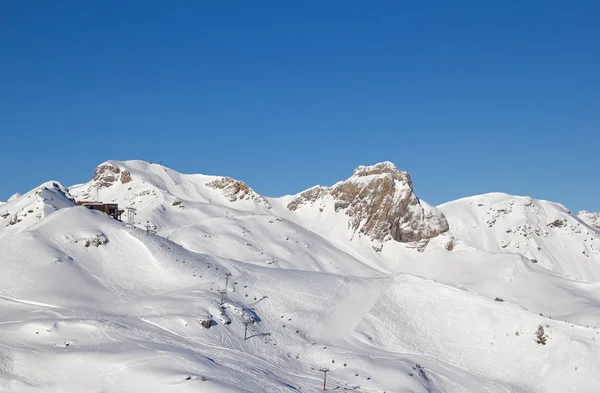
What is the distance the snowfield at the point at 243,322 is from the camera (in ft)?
144

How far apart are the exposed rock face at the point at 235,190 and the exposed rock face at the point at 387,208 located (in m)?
23.9

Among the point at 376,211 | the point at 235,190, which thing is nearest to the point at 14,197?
the point at 235,190

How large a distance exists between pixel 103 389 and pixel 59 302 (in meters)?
20.6

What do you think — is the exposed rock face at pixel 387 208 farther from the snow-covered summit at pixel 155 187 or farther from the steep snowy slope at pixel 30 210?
the steep snowy slope at pixel 30 210

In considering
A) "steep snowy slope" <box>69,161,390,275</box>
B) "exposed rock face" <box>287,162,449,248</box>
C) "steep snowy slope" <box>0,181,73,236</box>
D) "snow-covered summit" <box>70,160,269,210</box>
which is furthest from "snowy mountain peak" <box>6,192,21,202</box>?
"exposed rock face" <box>287,162,449,248</box>

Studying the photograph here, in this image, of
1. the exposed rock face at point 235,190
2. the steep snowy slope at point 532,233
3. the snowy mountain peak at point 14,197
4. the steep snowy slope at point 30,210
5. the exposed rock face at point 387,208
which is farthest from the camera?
the exposed rock face at point 235,190

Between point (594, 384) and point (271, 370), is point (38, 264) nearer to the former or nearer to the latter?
point (271, 370)

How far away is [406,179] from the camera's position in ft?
509

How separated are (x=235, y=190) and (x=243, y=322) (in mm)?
112694

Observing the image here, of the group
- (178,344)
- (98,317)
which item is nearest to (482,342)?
(178,344)

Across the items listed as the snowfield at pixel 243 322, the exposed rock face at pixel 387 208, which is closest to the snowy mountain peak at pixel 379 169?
the exposed rock face at pixel 387 208

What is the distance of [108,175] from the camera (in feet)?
537

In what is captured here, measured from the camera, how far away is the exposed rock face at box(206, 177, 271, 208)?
167 metres

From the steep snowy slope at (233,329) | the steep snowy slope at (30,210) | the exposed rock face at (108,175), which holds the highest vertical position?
the exposed rock face at (108,175)
